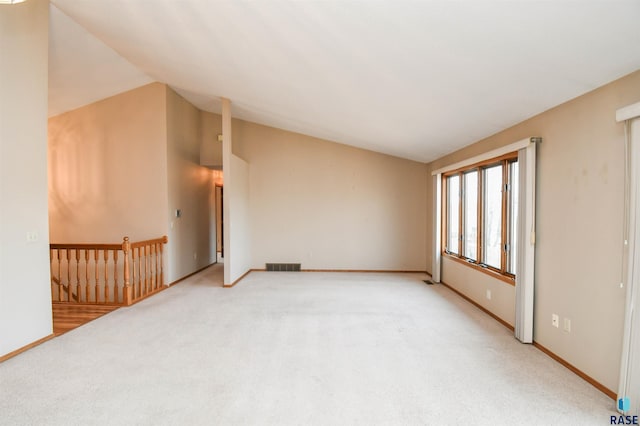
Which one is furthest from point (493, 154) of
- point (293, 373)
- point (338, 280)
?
point (338, 280)

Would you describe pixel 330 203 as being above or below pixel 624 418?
above

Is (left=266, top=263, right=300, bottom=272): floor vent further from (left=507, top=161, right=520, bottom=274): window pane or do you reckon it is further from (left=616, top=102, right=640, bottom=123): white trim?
(left=616, top=102, right=640, bottom=123): white trim

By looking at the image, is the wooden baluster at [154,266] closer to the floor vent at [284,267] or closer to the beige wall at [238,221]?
the beige wall at [238,221]

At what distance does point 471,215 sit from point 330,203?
10.2 feet

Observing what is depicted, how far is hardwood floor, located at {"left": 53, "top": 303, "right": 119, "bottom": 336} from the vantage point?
3.65m

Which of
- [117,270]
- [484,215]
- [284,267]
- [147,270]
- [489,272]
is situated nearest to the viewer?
[489,272]

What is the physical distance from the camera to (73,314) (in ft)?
13.5

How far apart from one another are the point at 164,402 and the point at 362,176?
5.73 m

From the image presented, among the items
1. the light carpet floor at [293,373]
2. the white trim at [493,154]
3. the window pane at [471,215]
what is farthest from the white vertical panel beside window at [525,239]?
the window pane at [471,215]

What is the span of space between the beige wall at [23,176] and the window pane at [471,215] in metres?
5.67

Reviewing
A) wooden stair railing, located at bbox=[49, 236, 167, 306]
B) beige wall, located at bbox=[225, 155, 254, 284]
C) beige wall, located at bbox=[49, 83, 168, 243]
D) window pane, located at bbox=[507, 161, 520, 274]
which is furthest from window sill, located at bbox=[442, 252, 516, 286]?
beige wall, located at bbox=[49, 83, 168, 243]

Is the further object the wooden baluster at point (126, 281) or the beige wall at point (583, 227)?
the wooden baluster at point (126, 281)

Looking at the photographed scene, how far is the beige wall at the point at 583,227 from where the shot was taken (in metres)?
2.24

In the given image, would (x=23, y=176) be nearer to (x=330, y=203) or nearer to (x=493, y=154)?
(x=330, y=203)
